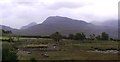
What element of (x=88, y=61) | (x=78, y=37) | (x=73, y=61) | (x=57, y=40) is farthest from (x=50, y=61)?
(x=78, y=37)

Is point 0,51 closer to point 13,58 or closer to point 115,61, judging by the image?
point 13,58

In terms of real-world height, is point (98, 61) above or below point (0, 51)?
below

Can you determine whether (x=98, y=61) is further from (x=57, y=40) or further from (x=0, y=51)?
(x=57, y=40)

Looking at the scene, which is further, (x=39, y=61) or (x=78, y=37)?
(x=78, y=37)

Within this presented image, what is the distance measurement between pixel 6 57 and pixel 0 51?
0.79m

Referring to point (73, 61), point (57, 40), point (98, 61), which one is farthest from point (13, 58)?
point (57, 40)

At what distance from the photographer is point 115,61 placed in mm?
43500

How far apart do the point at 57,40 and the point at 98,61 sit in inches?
1979

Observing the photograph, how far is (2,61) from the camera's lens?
21.6 meters

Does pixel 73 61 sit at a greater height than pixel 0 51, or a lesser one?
lesser

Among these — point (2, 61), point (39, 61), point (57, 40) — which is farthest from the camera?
point (57, 40)

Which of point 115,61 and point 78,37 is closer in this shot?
point 115,61

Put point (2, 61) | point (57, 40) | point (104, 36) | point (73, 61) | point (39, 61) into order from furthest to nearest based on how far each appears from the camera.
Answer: point (104, 36), point (57, 40), point (73, 61), point (39, 61), point (2, 61)

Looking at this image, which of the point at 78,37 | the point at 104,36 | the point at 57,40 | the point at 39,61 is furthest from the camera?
the point at 104,36
